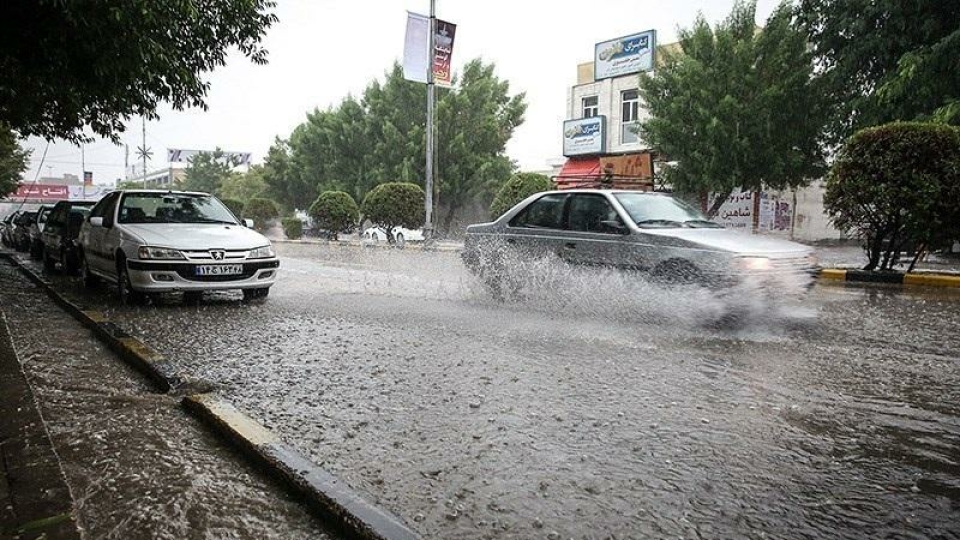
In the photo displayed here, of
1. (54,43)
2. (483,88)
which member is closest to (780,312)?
(54,43)

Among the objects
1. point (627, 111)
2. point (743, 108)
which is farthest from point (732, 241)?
point (627, 111)

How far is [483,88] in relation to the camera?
39.5 meters

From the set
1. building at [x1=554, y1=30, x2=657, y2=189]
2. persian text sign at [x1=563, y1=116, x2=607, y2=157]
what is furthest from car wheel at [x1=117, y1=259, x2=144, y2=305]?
persian text sign at [x1=563, y1=116, x2=607, y2=157]

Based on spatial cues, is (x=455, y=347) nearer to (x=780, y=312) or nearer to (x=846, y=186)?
(x=780, y=312)

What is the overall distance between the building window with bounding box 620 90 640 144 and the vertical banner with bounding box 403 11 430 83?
34.6ft

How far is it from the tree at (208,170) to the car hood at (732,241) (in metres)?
85.0

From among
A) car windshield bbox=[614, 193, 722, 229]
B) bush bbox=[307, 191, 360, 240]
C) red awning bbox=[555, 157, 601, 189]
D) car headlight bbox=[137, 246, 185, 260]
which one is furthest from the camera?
bush bbox=[307, 191, 360, 240]

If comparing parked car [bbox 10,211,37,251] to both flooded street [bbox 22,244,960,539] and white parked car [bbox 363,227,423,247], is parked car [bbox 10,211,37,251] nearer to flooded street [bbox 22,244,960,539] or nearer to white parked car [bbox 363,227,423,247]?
flooded street [bbox 22,244,960,539]

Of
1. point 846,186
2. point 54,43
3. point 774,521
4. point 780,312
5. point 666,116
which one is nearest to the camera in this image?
point 774,521

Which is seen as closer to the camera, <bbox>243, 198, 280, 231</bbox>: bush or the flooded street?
the flooded street

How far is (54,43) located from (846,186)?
12421 millimetres

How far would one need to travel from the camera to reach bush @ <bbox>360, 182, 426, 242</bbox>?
2995 centimetres

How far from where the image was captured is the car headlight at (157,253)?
7977 millimetres

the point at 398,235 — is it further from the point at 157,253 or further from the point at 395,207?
the point at 157,253
